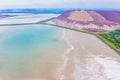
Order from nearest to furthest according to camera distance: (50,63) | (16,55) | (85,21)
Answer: (50,63), (16,55), (85,21)

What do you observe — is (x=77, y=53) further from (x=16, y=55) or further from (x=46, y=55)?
(x=16, y=55)

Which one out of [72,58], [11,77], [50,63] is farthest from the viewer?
[72,58]

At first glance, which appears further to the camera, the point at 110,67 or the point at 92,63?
the point at 92,63

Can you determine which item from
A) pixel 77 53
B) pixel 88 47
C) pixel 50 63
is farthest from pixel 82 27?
pixel 50 63

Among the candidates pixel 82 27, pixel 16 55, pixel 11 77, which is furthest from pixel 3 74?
pixel 82 27

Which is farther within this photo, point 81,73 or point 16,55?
point 16,55

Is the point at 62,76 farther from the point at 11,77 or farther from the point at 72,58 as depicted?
the point at 72,58
